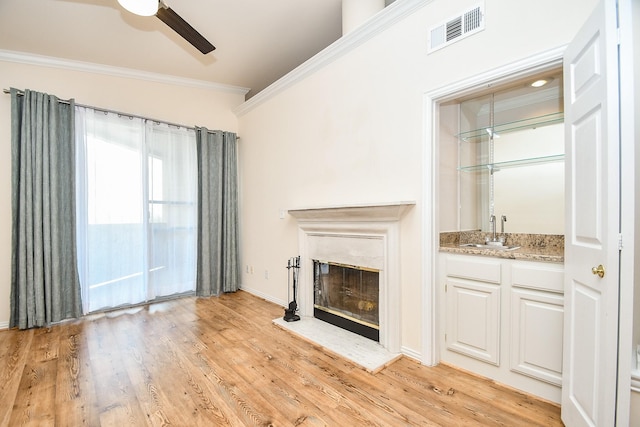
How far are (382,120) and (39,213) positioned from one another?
Result: 3.66 meters

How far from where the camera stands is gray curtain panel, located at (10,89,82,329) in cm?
308

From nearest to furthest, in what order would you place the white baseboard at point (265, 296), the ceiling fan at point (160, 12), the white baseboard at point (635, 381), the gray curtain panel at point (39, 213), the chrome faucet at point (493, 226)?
1. the white baseboard at point (635, 381)
2. the ceiling fan at point (160, 12)
3. the chrome faucet at point (493, 226)
4. the gray curtain panel at point (39, 213)
5. the white baseboard at point (265, 296)

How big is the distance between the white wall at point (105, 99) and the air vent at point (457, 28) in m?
3.32

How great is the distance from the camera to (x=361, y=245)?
8.89ft

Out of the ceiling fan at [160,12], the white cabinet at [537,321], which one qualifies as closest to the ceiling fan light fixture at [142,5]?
the ceiling fan at [160,12]

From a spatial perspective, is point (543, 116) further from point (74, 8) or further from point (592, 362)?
point (74, 8)

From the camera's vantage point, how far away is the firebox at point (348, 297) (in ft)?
8.83

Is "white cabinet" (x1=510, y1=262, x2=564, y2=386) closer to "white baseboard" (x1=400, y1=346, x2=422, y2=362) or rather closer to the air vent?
"white baseboard" (x1=400, y1=346, x2=422, y2=362)

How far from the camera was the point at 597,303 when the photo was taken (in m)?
1.30

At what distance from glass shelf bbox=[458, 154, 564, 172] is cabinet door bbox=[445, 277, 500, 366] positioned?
1005 mm

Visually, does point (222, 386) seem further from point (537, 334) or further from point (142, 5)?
point (142, 5)

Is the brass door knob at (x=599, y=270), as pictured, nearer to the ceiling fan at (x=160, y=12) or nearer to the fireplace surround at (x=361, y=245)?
the fireplace surround at (x=361, y=245)

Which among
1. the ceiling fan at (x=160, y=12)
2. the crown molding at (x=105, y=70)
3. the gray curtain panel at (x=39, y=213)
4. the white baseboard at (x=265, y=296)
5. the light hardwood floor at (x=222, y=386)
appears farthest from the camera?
the white baseboard at (x=265, y=296)

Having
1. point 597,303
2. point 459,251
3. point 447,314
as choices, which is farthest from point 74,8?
point 597,303
